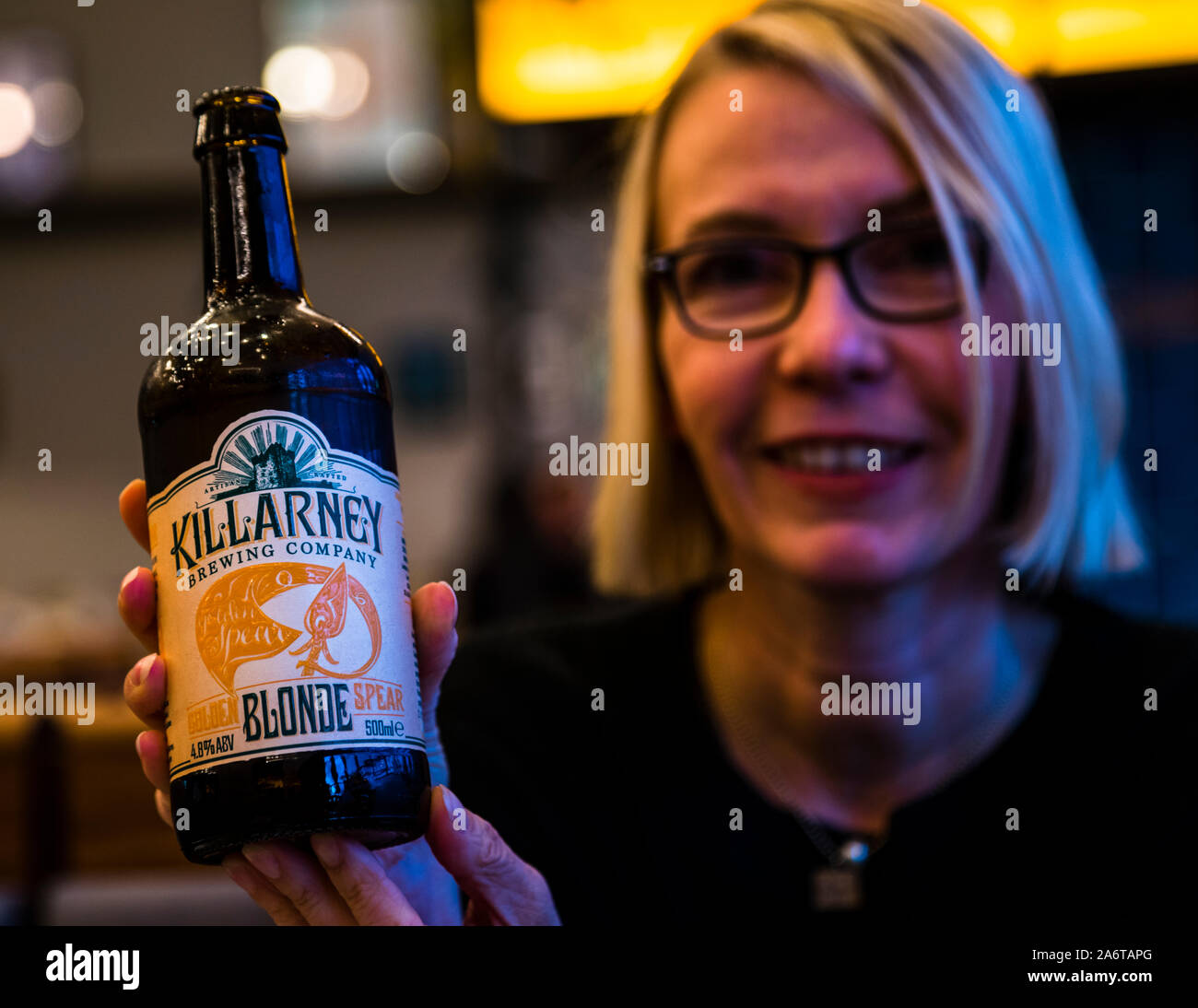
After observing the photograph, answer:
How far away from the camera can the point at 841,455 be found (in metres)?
0.81

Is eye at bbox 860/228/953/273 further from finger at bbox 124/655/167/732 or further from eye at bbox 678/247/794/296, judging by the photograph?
finger at bbox 124/655/167/732

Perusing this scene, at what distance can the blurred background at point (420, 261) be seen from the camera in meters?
1.09

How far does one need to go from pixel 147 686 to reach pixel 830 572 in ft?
1.59

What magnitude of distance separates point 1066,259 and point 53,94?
8.10 ft

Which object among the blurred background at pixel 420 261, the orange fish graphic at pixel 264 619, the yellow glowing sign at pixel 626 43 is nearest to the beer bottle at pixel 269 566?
the orange fish graphic at pixel 264 619

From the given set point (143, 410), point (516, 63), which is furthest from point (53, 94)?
point (143, 410)

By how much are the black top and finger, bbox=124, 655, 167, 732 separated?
172 millimetres

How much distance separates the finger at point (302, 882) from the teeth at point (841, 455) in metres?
0.44

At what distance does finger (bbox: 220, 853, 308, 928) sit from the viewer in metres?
0.57

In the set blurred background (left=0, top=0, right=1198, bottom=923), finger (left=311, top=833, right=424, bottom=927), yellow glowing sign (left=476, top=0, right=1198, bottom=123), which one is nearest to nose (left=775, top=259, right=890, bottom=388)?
blurred background (left=0, top=0, right=1198, bottom=923)

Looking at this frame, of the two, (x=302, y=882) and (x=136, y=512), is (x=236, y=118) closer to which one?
(x=136, y=512)

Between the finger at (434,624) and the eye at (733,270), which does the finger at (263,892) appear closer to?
the finger at (434,624)
